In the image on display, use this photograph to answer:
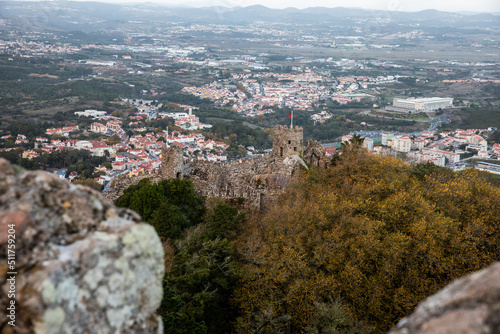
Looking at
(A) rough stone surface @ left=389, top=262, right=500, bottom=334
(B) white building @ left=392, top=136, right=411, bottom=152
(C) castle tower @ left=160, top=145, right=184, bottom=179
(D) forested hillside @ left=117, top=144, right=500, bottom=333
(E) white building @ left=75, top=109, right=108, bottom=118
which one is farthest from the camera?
(E) white building @ left=75, top=109, right=108, bottom=118

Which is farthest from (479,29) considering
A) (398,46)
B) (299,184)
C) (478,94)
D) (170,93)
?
(299,184)

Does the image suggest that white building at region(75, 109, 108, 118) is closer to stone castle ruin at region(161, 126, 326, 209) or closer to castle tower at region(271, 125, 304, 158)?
stone castle ruin at region(161, 126, 326, 209)

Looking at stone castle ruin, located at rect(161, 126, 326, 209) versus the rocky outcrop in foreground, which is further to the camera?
stone castle ruin, located at rect(161, 126, 326, 209)

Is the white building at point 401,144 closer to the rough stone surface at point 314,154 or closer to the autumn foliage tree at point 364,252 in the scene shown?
the rough stone surface at point 314,154

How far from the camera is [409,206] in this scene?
13000mm

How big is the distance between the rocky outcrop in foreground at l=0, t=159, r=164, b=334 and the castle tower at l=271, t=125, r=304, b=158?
18760mm

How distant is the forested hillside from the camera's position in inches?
410

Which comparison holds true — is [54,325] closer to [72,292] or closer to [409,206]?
[72,292]

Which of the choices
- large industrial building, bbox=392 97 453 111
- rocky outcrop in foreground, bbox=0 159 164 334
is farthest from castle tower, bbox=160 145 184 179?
large industrial building, bbox=392 97 453 111

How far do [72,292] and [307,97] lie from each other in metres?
110

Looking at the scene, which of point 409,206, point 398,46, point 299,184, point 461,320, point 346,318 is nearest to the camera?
point 461,320

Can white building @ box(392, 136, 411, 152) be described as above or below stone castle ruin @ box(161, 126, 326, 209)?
below

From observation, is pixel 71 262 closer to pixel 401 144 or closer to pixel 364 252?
pixel 364 252

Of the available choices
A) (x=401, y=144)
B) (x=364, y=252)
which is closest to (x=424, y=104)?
(x=401, y=144)
